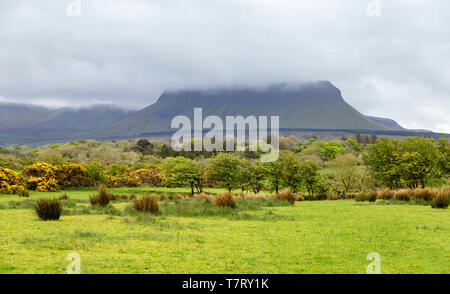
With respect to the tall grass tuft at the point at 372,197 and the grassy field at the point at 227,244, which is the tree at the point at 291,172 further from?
the grassy field at the point at 227,244

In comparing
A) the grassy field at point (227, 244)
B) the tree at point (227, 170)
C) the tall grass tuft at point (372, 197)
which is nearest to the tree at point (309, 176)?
the tree at point (227, 170)

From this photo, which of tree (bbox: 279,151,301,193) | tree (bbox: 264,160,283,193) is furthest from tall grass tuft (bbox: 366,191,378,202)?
tree (bbox: 264,160,283,193)

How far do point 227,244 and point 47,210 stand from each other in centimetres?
731

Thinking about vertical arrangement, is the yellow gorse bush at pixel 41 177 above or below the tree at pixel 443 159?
below

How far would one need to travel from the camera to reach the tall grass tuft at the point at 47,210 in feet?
45.0

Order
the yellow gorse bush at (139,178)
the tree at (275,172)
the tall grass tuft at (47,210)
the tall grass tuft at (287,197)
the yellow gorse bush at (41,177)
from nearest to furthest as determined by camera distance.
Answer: the tall grass tuft at (47,210), the tall grass tuft at (287,197), the tree at (275,172), the yellow gorse bush at (41,177), the yellow gorse bush at (139,178)

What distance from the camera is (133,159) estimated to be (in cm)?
7669

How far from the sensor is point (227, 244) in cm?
955

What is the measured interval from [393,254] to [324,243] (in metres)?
1.63

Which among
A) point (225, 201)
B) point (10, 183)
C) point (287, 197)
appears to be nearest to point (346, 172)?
point (287, 197)

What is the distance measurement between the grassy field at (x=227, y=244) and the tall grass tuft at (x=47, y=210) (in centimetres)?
43

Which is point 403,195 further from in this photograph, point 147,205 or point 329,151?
point 329,151
